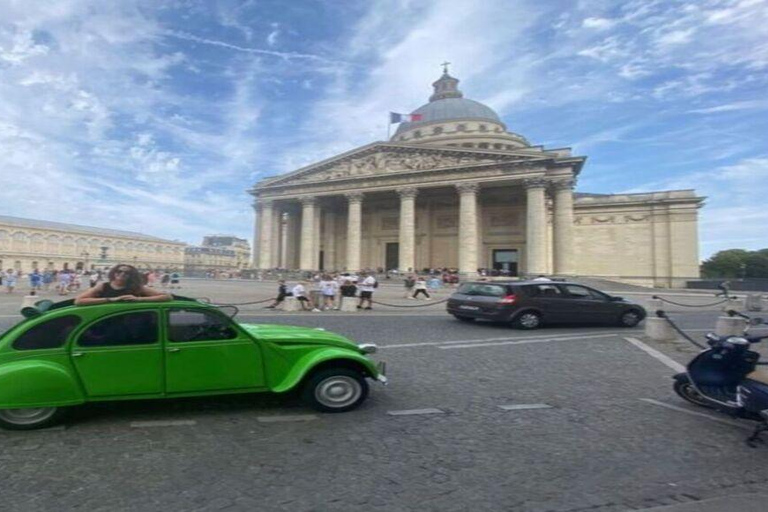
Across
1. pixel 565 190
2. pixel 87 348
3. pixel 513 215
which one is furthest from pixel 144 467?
pixel 513 215

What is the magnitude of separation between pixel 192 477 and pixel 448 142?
58350mm

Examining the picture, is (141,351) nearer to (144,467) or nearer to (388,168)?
(144,467)

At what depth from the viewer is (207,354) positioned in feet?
14.6

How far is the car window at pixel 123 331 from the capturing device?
416 centimetres

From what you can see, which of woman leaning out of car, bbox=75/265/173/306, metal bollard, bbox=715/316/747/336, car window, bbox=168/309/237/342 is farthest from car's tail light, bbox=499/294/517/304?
woman leaning out of car, bbox=75/265/173/306

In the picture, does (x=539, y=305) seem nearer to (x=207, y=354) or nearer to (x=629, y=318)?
(x=629, y=318)

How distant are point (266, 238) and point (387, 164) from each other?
681 inches

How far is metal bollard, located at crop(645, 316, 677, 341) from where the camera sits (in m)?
10.6

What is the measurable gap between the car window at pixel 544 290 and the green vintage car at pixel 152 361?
9.02m

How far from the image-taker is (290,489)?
3.14m

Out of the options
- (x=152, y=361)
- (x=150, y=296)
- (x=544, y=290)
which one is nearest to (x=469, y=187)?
(x=544, y=290)

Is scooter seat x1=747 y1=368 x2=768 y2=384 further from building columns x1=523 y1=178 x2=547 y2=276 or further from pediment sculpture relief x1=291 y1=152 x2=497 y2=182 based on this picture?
pediment sculpture relief x1=291 y1=152 x2=497 y2=182

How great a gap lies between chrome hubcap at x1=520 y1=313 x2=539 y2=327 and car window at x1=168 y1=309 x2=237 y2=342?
31.8 ft

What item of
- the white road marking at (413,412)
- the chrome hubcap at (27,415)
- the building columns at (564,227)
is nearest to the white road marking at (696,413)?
the white road marking at (413,412)
